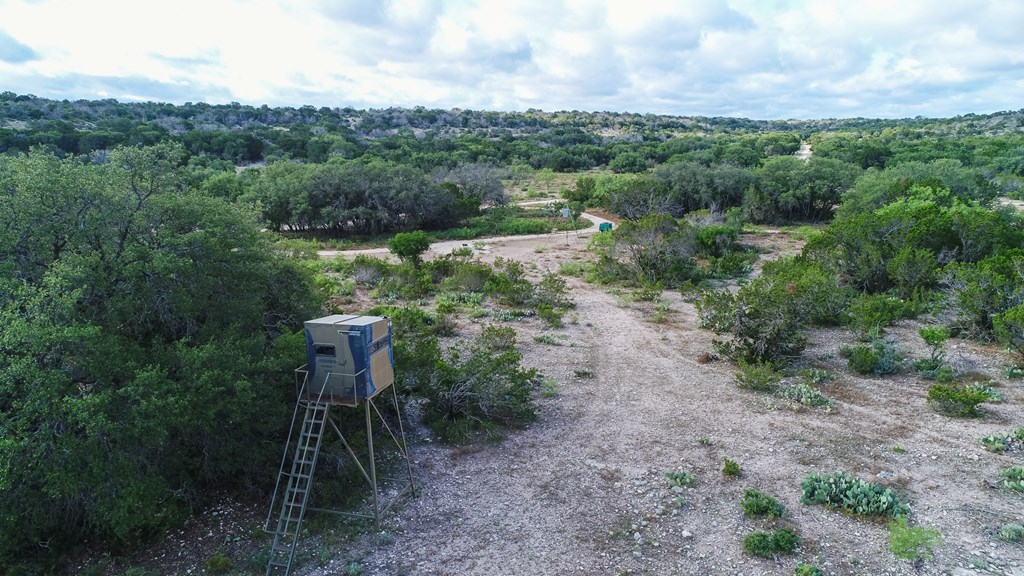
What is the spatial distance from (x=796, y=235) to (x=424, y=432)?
2921cm

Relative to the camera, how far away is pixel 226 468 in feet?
26.0

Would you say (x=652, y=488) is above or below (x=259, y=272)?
below

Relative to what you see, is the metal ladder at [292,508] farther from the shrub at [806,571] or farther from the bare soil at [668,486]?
the shrub at [806,571]

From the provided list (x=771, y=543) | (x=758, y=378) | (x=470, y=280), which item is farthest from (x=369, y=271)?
(x=771, y=543)

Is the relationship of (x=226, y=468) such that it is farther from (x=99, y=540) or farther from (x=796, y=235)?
(x=796, y=235)

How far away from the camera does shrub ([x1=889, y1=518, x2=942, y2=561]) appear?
688 centimetres

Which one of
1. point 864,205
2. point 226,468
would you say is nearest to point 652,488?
point 226,468

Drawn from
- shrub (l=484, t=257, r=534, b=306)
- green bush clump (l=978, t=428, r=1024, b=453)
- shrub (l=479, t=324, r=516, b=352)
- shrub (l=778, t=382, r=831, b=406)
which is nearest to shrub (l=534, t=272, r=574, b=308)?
shrub (l=484, t=257, r=534, b=306)

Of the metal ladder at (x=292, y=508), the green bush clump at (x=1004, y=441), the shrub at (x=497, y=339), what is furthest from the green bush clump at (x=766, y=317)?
the metal ladder at (x=292, y=508)

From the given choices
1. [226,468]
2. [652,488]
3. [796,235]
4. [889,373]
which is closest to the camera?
→ [226,468]

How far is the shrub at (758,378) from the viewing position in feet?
40.0

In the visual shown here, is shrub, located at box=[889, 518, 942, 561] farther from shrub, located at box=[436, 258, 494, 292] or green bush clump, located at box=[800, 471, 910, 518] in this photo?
shrub, located at box=[436, 258, 494, 292]

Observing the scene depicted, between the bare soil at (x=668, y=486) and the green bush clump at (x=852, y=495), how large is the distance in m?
0.19

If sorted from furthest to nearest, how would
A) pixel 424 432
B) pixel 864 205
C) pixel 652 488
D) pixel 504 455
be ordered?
pixel 864 205
pixel 424 432
pixel 504 455
pixel 652 488
